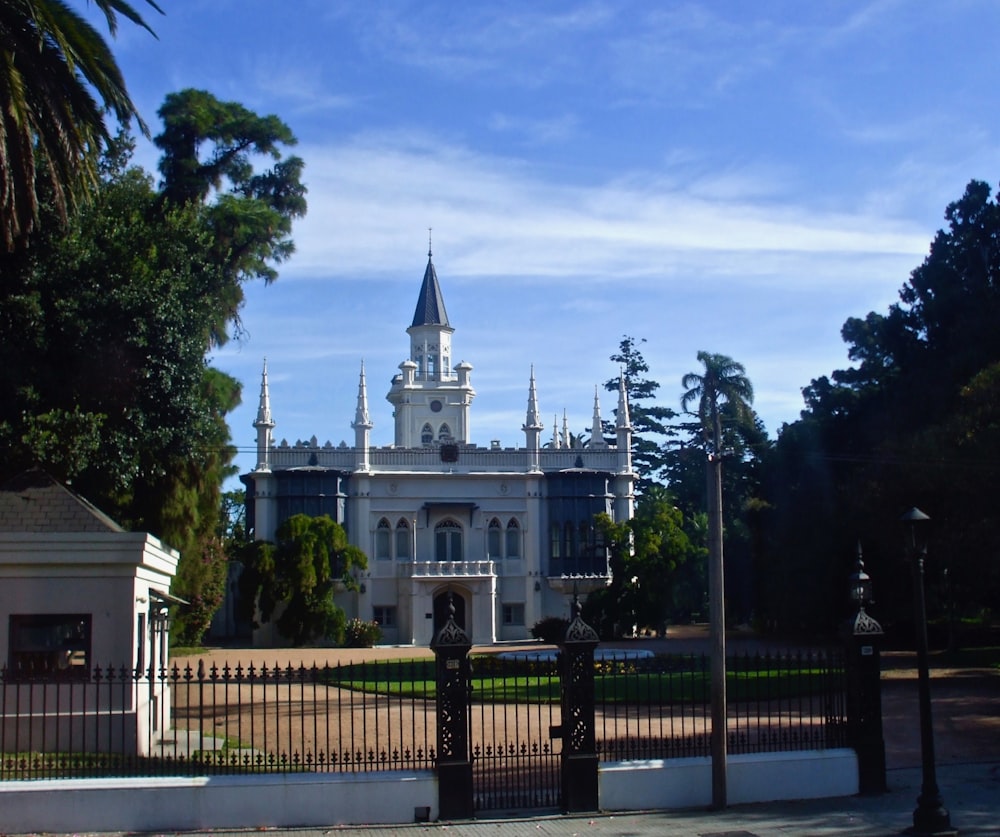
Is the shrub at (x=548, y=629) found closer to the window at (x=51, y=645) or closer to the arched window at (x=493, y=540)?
the arched window at (x=493, y=540)

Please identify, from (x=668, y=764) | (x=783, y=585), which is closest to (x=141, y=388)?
(x=668, y=764)

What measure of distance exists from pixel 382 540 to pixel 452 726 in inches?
1707

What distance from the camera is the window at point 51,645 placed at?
16875mm

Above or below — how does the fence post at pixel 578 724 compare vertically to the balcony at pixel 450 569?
below

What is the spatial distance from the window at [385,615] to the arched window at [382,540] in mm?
2259

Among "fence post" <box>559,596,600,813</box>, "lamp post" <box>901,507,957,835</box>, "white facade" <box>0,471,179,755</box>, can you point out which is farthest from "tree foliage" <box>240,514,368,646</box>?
"lamp post" <box>901,507,957,835</box>

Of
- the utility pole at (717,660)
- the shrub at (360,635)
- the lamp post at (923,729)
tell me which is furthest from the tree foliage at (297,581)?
the lamp post at (923,729)

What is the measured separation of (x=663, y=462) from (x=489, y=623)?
2701 centimetres

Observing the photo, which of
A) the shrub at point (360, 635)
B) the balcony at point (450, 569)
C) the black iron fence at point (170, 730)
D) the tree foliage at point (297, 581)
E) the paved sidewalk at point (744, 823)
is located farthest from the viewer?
the balcony at point (450, 569)

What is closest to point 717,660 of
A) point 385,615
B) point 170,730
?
point 170,730

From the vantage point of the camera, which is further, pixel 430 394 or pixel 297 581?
pixel 430 394

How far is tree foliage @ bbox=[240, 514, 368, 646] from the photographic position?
50.8 meters

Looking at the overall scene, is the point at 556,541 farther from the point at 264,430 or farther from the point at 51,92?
the point at 51,92

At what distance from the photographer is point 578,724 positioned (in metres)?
14.4
